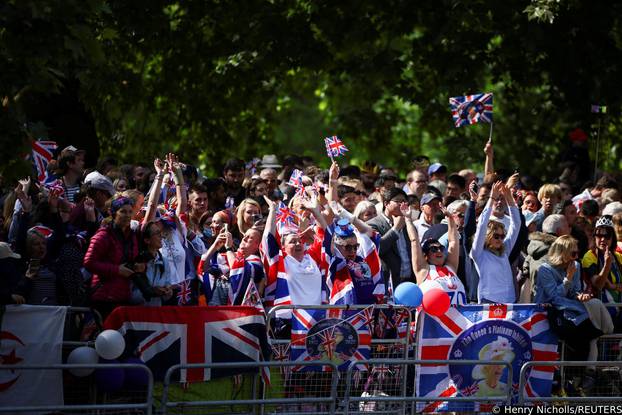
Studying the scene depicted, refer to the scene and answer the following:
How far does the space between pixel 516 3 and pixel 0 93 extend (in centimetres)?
1097

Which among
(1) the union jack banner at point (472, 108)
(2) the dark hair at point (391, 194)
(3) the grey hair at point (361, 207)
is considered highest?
(1) the union jack banner at point (472, 108)

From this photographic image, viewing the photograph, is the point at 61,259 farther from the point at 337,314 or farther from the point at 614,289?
the point at 614,289

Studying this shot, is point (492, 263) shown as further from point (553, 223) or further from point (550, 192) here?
point (550, 192)

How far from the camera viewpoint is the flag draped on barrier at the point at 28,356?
432 inches

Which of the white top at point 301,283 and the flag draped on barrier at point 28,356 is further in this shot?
the white top at point 301,283

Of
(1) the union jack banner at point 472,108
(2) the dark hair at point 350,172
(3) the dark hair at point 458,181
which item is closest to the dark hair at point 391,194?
(3) the dark hair at point 458,181

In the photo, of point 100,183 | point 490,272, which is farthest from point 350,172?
point 100,183

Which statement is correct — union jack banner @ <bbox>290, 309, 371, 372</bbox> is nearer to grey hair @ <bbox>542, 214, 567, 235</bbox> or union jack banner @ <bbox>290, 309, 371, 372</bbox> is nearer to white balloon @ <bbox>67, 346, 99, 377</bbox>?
white balloon @ <bbox>67, 346, 99, 377</bbox>

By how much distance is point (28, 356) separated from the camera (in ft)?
36.3

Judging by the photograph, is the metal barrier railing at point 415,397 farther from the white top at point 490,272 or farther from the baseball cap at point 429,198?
the baseball cap at point 429,198

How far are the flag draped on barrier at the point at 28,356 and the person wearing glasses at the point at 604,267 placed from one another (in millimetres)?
5626

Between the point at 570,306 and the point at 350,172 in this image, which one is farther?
the point at 350,172

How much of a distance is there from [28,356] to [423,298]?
3.71 m

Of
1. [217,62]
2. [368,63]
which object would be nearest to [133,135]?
[217,62]
